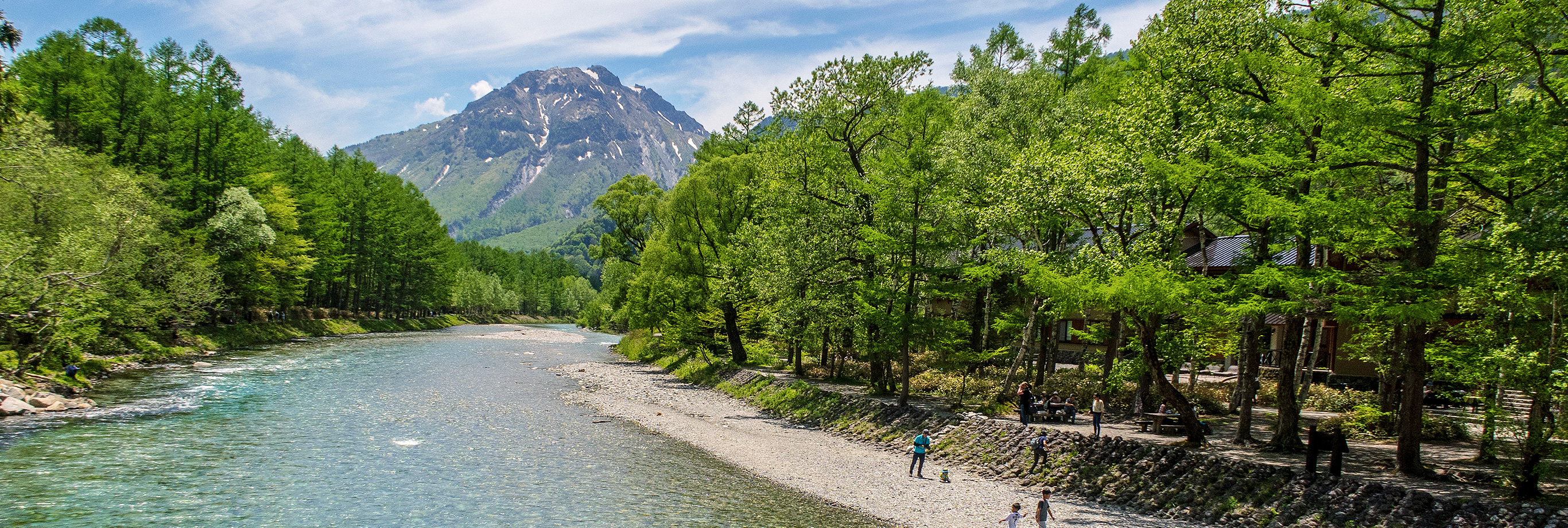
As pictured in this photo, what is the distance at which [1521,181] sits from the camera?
1425cm

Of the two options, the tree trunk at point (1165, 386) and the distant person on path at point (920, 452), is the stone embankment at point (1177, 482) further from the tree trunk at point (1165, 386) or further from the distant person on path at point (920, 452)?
the distant person on path at point (920, 452)

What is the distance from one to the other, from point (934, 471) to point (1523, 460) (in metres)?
13.9

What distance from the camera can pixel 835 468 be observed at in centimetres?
2430

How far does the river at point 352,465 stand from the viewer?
55.7 ft

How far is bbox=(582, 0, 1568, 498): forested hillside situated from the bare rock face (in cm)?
2684

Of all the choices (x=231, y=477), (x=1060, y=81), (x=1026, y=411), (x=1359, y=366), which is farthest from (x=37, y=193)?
(x=1359, y=366)

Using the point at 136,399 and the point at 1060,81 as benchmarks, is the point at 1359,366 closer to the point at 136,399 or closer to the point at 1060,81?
the point at 1060,81

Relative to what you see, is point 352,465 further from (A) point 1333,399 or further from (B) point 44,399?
(A) point 1333,399

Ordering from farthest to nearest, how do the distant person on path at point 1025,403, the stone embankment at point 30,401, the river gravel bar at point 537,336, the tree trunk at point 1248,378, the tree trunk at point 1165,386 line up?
the river gravel bar at point 537,336, the stone embankment at point 30,401, the distant person on path at point 1025,403, the tree trunk at point 1248,378, the tree trunk at point 1165,386

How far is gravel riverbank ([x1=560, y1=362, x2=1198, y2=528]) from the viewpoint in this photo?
1891cm

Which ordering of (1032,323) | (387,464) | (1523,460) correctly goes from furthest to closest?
(1032,323) < (387,464) < (1523,460)

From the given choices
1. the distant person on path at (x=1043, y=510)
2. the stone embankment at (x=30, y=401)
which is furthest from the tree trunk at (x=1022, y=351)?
the stone embankment at (x=30, y=401)

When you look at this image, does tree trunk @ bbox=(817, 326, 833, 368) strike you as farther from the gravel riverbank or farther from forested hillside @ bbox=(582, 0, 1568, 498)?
the gravel riverbank

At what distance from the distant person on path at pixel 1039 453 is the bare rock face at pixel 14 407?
34043 mm
